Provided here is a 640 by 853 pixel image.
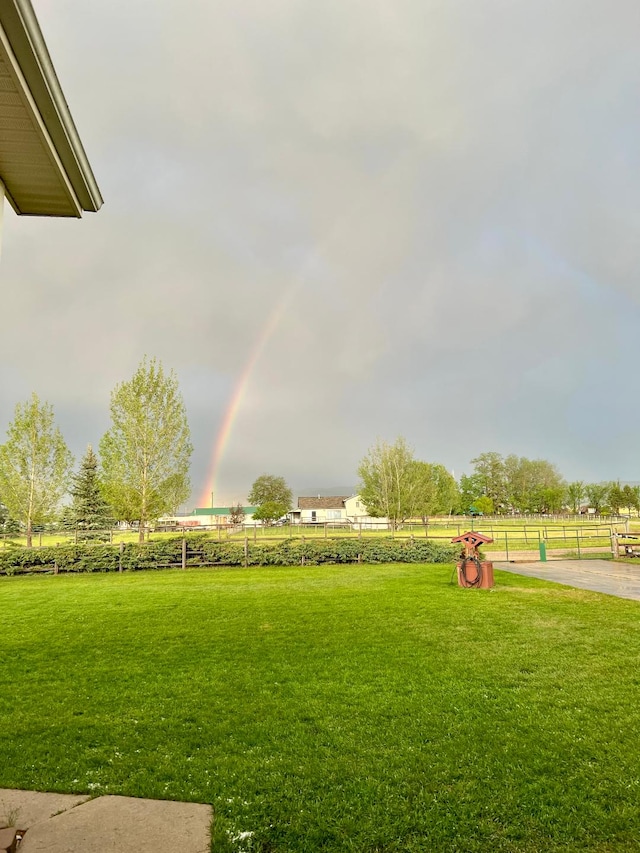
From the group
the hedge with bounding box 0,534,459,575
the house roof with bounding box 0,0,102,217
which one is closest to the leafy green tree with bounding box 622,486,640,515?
the hedge with bounding box 0,534,459,575

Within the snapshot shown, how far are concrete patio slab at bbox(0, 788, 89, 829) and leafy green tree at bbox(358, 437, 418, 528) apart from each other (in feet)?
146

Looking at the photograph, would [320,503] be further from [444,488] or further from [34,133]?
[34,133]

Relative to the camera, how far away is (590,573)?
16.0m

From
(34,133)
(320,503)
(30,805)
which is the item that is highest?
(34,133)

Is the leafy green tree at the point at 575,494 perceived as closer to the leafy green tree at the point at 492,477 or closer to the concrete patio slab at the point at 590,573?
the leafy green tree at the point at 492,477

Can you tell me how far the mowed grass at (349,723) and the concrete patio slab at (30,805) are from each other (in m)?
0.15

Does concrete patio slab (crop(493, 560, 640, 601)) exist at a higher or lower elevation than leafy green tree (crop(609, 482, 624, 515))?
lower

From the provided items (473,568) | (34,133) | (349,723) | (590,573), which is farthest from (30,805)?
(590,573)

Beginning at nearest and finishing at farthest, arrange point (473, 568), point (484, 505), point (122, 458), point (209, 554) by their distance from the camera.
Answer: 1. point (473, 568)
2. point (209, 554)
3. point (122, 458)
4. point (484, 505)

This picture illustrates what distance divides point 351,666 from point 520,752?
2.57 metres

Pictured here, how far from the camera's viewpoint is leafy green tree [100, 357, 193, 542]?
86.4ft

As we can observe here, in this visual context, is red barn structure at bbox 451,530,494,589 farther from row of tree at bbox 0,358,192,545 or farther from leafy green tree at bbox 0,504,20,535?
leafy green tree at bbox 0,504,20,535

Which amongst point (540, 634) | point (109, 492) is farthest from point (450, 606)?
point (109, 492)

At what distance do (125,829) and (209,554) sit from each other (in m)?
17.3
